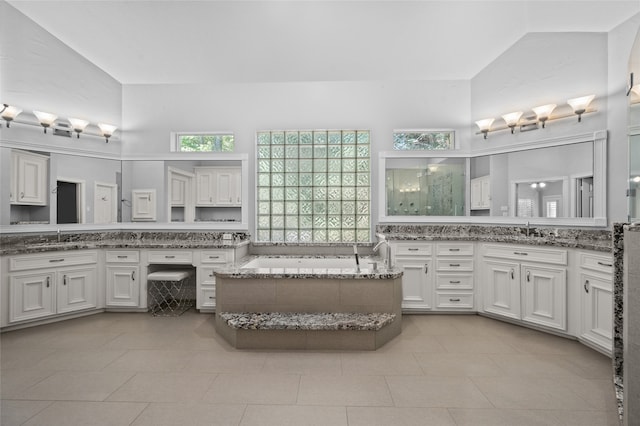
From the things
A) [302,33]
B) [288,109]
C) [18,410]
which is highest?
[302,33]

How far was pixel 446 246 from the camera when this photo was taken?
11.8ft

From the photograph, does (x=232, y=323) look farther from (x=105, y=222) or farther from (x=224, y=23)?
(x=224, y=23)

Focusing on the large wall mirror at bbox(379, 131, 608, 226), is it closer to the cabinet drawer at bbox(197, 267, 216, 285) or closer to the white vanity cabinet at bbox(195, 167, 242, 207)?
the white vanity cabinet at bbox(195, 167, 242, 207)

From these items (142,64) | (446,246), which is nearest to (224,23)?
(142,64)

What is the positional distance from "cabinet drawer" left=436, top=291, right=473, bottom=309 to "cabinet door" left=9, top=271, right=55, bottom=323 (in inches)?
159

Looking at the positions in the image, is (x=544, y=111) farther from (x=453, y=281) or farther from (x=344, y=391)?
(x=344, y=391)

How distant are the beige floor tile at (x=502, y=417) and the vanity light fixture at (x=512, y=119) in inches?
115

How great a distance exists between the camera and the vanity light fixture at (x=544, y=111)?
10.9ft

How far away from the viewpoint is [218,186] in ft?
13.6

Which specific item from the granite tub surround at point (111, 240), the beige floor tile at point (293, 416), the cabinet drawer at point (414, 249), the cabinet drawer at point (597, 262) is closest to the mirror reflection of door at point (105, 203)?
the granite tub surround at point (111, 240)

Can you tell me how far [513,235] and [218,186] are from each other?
3542 mm

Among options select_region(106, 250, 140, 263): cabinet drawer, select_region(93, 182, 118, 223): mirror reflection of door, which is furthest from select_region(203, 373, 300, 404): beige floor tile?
select_region(93, 182, 118, 223): mirror reflection of door

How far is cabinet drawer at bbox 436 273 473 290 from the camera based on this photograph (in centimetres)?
357

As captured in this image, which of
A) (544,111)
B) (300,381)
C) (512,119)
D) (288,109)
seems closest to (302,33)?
(288,109)
